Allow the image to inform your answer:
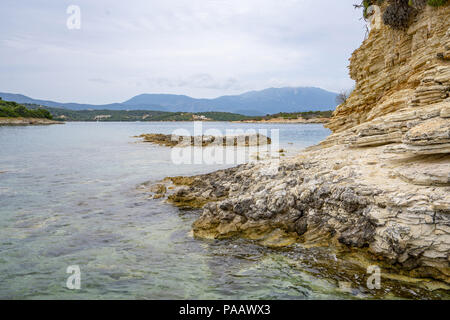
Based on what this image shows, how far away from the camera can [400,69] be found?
60.1 feet

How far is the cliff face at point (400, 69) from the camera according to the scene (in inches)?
500

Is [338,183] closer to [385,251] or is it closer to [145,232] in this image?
[385,251]

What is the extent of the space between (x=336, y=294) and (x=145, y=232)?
7.64 m

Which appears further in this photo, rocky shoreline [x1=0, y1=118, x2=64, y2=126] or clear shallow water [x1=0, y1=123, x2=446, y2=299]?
rocky shoreline [x1=0, y1=118, x2=64, y2=126]

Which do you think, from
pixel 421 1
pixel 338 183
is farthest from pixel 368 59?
pixel 338 183

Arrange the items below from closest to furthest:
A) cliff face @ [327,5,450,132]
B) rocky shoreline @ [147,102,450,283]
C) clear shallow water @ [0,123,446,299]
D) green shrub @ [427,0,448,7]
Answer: rocky shoreline @ [147,102,450,283]
clear shallow water @ [0,123,446,299]
cliff face @ [327,5,450,132]
green shrub @ [427,0,448,7]

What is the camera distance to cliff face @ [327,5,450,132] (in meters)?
12.7

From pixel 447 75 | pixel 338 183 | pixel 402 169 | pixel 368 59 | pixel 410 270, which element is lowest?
pixel 410 270

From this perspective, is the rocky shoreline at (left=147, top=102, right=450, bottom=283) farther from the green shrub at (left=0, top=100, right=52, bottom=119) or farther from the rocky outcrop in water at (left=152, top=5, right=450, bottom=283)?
the green shrub at (left=0, top=100, right=52, bottom=119)

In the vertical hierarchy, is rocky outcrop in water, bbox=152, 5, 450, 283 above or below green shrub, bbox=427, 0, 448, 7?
below

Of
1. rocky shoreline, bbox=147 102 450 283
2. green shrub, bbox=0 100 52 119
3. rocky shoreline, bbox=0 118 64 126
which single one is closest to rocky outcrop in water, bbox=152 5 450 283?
rocky shoreline, bbox=147 102 450 283

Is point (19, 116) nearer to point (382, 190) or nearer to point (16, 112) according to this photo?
point (16, 112)

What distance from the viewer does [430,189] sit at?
825 cm
